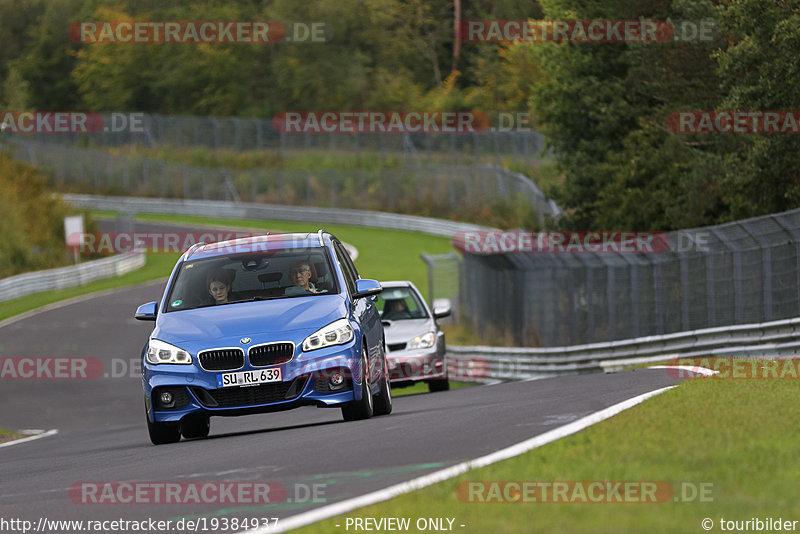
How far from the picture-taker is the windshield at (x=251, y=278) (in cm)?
1261

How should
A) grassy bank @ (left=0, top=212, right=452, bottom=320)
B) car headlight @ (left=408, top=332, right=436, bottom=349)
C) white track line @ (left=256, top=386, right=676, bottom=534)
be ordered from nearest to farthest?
white track line @ (left=256, top=386, right=676, bottom=534) < car headlight @ (left=408, top=332, right=436, bottom=349) < grassy bank @ (left=0, top=212, right=452, bottom=320)

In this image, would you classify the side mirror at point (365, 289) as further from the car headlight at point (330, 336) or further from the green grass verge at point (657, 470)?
the green grass verge at point (657, 470)

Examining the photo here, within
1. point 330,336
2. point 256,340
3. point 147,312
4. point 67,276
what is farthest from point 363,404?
point 67,276

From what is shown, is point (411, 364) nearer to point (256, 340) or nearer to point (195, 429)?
point (195, 429)

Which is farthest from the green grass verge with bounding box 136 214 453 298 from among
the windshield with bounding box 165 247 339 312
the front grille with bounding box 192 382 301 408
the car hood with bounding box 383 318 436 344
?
the front grille with bounding box 192 382 301 408

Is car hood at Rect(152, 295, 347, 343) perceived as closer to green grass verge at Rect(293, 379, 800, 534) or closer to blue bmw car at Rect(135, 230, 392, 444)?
blue bmw car at Rect(135, 230, 392, 444)

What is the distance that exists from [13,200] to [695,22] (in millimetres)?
33423

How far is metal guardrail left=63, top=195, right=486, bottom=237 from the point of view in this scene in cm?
6706

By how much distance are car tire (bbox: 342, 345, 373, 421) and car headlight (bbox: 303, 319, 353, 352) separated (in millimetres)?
309

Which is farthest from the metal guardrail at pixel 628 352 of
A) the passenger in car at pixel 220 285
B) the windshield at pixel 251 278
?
the passenger in car at pixel 220 285

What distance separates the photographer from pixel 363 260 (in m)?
56.1

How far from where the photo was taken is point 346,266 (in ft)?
44.0

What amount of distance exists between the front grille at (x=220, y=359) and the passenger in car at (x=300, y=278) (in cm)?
108

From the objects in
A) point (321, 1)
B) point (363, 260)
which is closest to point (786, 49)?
point (363, 260)
